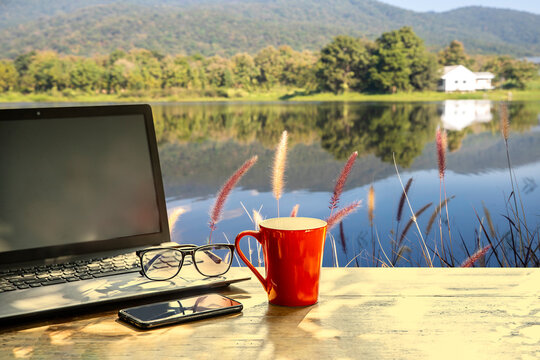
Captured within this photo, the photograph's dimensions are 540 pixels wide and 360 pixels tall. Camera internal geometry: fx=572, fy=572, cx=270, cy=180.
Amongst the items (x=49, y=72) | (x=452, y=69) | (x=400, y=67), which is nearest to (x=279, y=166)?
(x=49, y=72)

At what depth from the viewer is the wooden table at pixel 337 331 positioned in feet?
2.40

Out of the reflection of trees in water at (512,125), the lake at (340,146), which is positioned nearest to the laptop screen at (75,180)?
the lake at (340,146)

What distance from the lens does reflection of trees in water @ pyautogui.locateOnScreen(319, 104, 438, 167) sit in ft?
46.8

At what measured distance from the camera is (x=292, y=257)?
85cm

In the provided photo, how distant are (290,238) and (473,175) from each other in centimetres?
1026

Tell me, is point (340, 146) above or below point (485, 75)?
below

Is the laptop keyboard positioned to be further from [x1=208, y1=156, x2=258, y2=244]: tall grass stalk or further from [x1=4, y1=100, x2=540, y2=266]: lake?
[x1=4, y1=100, x2=540, y2=266]: lake

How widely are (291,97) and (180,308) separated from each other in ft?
50.6

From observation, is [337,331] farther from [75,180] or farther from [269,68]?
[269,68]

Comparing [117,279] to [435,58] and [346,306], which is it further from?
[435,58]

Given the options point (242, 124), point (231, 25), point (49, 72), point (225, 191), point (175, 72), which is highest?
point (231, 25)

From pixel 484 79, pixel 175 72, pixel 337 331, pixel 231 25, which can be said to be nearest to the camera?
pixel 337 331

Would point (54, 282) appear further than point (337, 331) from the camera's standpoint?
Yes

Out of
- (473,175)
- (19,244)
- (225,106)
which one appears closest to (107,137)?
(19,244)
